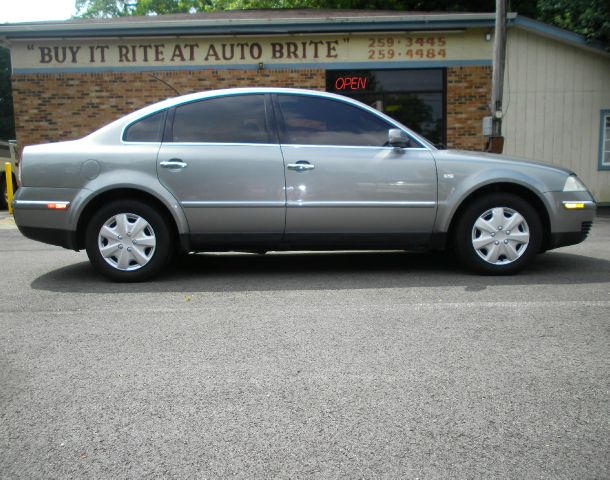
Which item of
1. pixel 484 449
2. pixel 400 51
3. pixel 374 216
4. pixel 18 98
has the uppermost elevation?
pixel 400 51

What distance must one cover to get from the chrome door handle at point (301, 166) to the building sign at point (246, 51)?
29.0ft

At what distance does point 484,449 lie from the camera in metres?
2.18

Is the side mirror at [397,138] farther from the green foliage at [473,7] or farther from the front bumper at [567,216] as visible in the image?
the green foliage at [473,7]

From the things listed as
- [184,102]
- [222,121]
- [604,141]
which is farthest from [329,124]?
[604,141]

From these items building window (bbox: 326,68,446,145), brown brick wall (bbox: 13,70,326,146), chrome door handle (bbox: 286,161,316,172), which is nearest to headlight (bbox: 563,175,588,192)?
chrome door handle (bbox: 286,161,316,172)

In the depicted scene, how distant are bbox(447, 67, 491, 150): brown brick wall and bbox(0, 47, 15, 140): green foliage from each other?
104 ft

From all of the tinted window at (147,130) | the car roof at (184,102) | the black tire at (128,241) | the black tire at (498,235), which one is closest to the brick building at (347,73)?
the car roof at (184,102)

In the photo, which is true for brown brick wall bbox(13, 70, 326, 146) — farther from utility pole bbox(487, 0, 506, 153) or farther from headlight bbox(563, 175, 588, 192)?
headlight bbox(563, 175, 588, 192)

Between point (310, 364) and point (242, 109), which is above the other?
point (242, 109)

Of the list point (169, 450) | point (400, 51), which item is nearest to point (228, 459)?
point (169, 450)

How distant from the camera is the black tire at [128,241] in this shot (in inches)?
200

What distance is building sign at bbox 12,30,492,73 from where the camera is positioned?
1319cm

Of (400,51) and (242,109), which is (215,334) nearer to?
(242,109)

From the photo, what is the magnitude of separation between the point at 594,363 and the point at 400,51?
11359 millimetres
